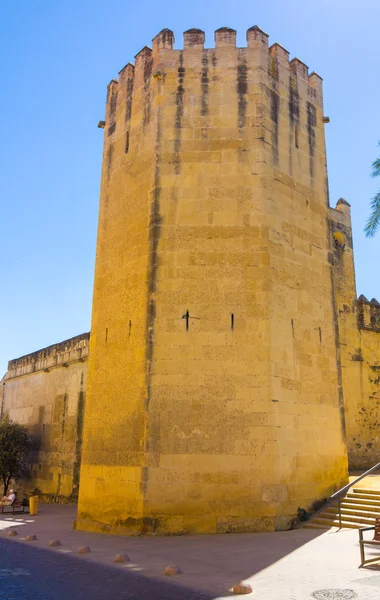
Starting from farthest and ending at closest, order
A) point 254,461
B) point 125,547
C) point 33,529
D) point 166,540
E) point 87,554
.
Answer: point 33,529
point 254,461
point 166,540
point 125,547
point 87,554

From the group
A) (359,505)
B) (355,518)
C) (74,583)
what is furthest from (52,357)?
(74,583)

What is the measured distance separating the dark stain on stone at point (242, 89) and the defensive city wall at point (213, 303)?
1.6 inches

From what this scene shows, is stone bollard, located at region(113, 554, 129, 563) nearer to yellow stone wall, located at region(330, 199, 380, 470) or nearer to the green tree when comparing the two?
yellow stone wall, located at region(330, 199, 380, 470)

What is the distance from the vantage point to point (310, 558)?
662cm

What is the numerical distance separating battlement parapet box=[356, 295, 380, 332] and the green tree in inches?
493

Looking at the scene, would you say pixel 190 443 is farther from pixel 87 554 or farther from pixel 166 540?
pixel 87 554

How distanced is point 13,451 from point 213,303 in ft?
40.6

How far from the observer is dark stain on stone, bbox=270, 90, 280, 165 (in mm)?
10930

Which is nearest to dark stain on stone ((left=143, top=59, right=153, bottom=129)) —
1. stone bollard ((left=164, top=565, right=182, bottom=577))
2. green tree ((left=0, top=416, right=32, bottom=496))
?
stone bollard ((left=164, top=565, right=182, bottom=577))

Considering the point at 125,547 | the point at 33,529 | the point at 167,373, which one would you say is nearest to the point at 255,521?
the point at 125,547

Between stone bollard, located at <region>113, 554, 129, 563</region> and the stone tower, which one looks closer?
stone bollard, located at <region>113, 554, 129, 563</region>

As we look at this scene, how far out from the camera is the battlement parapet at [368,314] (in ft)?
53.2

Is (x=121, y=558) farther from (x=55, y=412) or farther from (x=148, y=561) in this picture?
(x=55, y=412)

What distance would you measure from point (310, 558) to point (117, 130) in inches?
384
